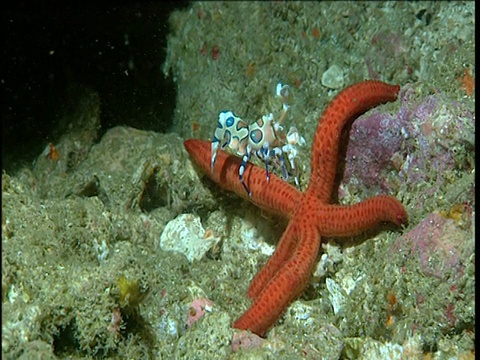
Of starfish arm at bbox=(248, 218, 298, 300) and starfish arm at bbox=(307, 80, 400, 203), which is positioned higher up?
starfish arm at bbox=(307, 80, 400, 203)

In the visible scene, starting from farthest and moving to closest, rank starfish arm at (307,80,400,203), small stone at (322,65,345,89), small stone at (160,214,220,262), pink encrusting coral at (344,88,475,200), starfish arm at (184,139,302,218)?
1. small stone at (322,65,345,89)
2. small stone at (160,214,220,262)
3. starfish arm at (184,139,302,218)
4. starfish arm at (307,80,400,203)
5. pink encrusting coral at (344,88,475,200)

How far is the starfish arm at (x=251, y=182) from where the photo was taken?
416cm

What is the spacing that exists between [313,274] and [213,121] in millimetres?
2367

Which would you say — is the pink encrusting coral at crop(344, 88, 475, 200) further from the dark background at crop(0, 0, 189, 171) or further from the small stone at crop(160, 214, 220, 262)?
the dark background at crop(0, 0, 189, 171)

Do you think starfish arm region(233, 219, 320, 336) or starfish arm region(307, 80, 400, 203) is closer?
starfish arm region(233, 219, 320, 336)

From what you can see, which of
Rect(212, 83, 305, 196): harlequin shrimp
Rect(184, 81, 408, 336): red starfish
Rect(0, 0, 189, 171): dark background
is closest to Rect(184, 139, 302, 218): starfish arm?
Rect(184, 81, 408, 336): red starfish

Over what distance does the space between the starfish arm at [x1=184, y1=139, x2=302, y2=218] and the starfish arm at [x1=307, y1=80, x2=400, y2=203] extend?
216mm

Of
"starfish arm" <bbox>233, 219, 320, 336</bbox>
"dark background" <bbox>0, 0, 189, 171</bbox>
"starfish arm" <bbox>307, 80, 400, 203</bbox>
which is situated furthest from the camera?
"dark background" <bbox>0, 0, 189, 171</bbox>

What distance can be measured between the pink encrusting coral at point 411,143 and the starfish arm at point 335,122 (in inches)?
4.5

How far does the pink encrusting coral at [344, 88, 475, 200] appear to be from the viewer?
3580 millimetres

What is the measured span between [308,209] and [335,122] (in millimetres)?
708

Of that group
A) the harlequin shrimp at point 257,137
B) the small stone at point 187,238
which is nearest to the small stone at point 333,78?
the harlequin shrimp at point 257,137

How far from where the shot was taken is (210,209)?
4836 mm

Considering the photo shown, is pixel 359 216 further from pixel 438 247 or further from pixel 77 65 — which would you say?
pixel 77 65
